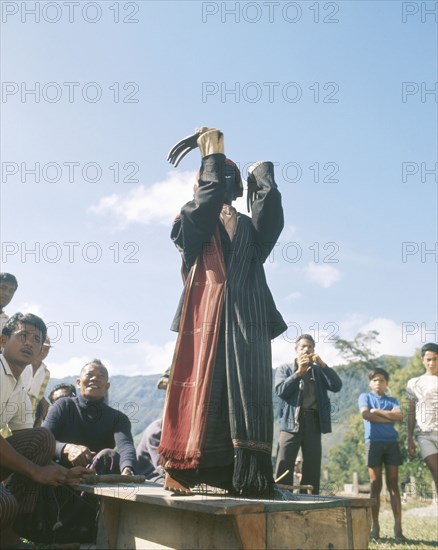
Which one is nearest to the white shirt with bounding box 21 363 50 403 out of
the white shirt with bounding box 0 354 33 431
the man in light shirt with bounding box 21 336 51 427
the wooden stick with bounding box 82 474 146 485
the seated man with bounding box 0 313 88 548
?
the man in light shirt with bounding box 21 336 51 427

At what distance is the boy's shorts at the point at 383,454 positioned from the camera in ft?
24.0

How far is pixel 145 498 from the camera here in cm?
320

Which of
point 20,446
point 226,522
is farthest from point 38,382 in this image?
point 226,522

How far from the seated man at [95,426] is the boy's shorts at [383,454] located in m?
3.52

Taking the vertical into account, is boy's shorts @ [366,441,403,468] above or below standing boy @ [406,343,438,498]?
below

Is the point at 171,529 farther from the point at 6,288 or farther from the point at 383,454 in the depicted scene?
the point at 383,454

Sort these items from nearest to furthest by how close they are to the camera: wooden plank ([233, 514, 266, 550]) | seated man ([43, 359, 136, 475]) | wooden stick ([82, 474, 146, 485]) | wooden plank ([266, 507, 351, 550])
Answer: wooden plank ([233, 514, 266, 550]), wooden plank ([266, 507, 351, 550]), wooden stick ([82, 474, 146, 485]), seated man ([43, 359, 136, 475])

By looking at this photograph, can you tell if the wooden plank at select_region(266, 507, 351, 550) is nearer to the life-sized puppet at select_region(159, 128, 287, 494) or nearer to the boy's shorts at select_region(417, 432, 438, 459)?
the life-sized puppet at select_region(159, 128, 287, 494)

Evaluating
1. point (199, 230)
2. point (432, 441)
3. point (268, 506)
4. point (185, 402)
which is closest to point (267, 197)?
point (199, 230)

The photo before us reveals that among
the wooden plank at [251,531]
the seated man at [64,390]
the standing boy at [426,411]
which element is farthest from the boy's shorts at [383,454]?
the wooden plank at [251,531]

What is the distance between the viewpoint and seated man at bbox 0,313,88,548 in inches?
140

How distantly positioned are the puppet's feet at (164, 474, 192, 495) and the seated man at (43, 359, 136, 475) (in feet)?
3.43

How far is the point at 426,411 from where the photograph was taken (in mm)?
7195

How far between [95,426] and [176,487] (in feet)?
5.77
